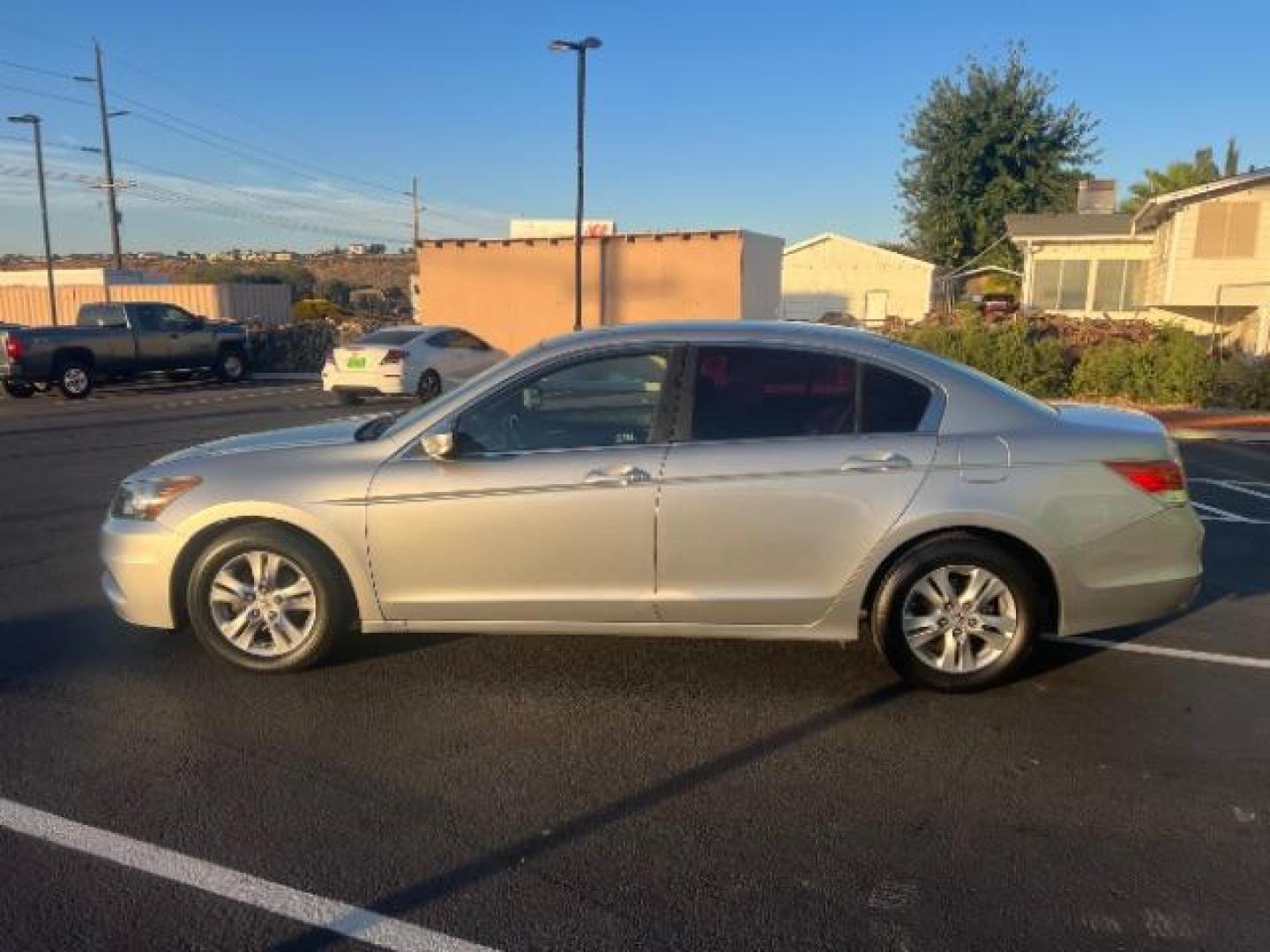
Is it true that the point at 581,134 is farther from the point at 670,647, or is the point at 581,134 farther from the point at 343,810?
the point at 343,810

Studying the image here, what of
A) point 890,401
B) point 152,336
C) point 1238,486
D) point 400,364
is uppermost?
point 890,401

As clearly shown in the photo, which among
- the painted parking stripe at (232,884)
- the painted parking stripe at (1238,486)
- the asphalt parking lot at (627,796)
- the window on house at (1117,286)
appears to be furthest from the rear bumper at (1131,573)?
the window on house at (1117,286)

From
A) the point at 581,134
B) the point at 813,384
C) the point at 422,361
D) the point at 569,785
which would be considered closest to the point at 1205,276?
the point at 581,134

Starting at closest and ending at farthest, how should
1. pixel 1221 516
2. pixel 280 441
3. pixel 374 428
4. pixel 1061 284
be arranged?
pixel 280 441
pixel 374 428
pixel 1221 516
pixel 1061 284

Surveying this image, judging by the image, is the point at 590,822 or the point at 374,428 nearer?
the point at 590,822

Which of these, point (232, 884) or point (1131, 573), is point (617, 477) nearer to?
point (232, 884)

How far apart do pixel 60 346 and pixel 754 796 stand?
18787 millimetres

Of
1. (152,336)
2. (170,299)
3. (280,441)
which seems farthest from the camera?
(170,299)

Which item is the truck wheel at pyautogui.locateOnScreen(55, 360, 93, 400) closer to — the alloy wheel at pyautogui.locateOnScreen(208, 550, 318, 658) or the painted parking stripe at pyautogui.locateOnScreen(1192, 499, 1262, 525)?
the alloy wheel at pyautogui.locateOnScreen(208, 550, 318, 658)

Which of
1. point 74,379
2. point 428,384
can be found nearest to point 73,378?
point 74,379

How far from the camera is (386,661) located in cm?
457

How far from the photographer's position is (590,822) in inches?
126

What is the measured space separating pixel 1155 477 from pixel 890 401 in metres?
1.16

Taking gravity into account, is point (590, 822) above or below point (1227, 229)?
below
